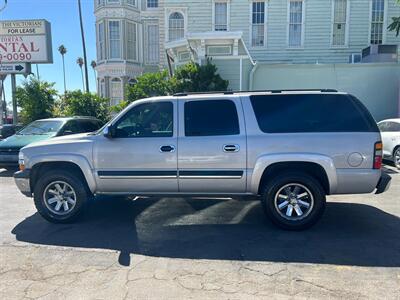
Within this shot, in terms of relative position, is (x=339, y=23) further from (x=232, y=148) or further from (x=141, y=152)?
(x=141, y=152)

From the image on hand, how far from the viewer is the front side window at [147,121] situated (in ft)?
16.3

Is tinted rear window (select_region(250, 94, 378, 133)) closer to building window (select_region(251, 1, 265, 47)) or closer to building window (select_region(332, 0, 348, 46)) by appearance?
building window (select_region(251, 1, 265, 47))

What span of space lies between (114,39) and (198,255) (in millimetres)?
20961

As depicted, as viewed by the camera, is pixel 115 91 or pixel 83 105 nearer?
pixel 83 105

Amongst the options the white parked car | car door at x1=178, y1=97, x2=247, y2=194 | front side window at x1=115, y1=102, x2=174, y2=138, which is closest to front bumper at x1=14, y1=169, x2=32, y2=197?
front side window at x1=115, y1=102, x2=174, y2=138

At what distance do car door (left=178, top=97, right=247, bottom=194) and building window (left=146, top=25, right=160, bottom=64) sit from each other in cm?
2018

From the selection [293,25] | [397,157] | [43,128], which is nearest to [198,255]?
[43,128]

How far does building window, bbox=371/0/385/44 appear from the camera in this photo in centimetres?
1798

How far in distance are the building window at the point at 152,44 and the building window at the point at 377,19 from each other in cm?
1366

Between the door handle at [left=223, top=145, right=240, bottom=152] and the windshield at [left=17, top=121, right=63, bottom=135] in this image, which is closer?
the door handle at [left=223, top=145, right=240, bottom=152]

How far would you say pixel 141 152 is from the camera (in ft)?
16.1

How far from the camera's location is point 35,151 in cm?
514

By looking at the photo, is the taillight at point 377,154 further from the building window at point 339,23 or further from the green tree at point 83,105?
the building window at point 339,23

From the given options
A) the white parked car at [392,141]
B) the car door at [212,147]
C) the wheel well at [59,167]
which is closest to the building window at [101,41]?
the white parked car at [392,141]
